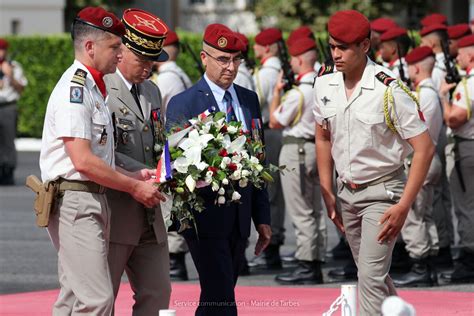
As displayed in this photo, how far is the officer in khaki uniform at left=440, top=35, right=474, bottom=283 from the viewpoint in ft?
35.1

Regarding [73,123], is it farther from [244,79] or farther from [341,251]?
[341,251]

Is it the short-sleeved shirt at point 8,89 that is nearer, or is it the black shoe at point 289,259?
the black shoe at point 289,259

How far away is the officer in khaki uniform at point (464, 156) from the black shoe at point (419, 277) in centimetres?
30

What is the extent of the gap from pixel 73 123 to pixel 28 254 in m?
6.84

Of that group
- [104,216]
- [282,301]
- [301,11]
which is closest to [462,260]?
[282,301]

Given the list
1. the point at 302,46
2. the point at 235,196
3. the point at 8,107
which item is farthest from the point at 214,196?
the point at 8,107

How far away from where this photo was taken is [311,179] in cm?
1134

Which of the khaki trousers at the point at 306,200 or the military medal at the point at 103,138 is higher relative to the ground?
the military medal at the point at 103,138

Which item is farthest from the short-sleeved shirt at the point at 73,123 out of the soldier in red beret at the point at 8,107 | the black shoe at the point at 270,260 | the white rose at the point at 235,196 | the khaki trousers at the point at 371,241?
the soldier in red beret at the point at 8,107

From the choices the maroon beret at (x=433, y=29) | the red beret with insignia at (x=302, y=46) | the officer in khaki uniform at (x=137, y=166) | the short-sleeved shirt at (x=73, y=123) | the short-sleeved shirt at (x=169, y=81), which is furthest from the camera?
the maroon beret at (x=433, y=29)

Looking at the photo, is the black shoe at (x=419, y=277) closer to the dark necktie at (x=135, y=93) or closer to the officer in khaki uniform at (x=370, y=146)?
the officer in khaki uniform at (x=370, y=146)

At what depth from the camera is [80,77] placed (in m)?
6.35

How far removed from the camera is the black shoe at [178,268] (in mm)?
11094

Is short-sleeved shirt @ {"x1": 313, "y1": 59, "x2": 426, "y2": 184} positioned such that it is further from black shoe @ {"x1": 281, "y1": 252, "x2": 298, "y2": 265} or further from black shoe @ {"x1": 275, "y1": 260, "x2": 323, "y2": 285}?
black shoe @ {"x1": 281, "y1": 252, "x2": 298, "y2": 265}
